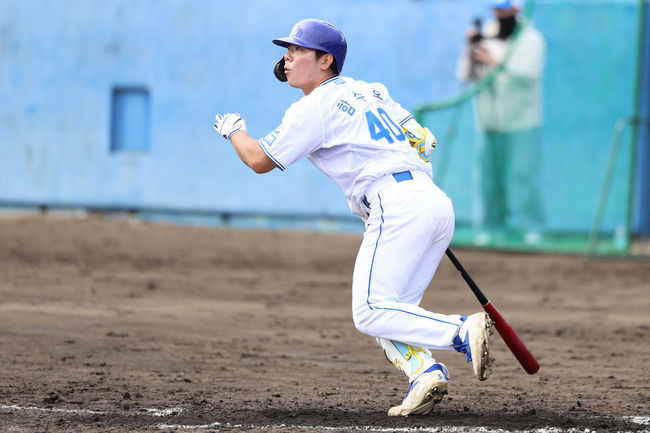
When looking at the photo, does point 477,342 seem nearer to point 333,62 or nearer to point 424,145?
point 424,145

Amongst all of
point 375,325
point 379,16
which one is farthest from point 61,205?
point 375,325

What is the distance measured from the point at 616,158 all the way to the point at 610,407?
6.81 metres

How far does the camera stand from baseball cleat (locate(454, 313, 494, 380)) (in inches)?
179

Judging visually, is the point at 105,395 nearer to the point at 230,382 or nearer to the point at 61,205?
Answer: the point at 230,382

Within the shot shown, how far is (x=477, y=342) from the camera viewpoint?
15.0 ft

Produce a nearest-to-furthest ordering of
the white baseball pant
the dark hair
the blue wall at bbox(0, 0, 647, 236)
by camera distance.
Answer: the white baseball pant, the dark hair, the blue wall at bbox(0, 0, 647, 236)

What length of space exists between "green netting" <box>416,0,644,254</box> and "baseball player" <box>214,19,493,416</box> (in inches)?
277

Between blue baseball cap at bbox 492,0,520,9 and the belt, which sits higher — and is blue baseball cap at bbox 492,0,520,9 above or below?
above

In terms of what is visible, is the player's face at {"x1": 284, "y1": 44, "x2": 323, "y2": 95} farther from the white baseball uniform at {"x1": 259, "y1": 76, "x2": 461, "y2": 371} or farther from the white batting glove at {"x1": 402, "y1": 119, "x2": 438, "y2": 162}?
the white batting glove at {"x1": 402, "y1": 119, "x2": 438, "y2": 162}

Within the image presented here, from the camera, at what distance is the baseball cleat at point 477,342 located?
14.9 ft

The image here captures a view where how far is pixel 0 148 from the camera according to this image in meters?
15.3

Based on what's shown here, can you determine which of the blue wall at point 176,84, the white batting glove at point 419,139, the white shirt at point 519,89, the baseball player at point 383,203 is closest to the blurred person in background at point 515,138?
the white shirt at point 519,89

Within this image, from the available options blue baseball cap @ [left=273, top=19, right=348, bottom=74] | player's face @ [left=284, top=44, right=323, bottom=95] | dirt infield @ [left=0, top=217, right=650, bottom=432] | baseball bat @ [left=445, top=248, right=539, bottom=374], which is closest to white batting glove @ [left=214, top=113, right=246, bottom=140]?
player's face @ [left=284, top=44, right=323, bottom=95]

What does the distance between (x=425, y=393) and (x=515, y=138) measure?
752 cm
